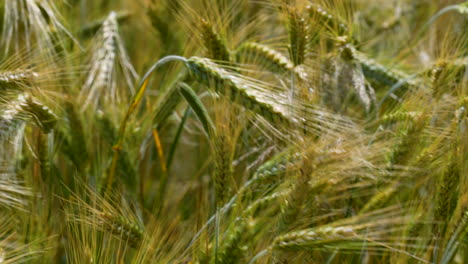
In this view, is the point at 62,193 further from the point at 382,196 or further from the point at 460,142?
the point at 460,142

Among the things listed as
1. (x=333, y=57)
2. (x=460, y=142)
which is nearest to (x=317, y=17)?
(x=333, y=57)

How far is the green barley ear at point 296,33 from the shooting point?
1.12 meters

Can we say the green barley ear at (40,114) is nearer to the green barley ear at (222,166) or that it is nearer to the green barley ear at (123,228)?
the green barley ear at (123,228)

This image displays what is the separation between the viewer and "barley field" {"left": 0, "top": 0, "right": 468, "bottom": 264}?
3.14 feet

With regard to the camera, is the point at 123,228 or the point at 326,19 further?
the point at 326,19

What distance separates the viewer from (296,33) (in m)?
1.12

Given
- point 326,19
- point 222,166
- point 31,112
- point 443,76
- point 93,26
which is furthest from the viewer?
point 93,26

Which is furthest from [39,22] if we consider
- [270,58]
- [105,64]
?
[270,58]

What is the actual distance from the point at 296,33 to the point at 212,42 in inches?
7.4

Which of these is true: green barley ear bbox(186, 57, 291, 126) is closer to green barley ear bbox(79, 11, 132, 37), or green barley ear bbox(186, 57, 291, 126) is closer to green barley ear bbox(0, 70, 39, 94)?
green barley ear bbox(0, 70, 39, 94)

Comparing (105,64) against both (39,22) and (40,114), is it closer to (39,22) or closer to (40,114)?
(39,22)

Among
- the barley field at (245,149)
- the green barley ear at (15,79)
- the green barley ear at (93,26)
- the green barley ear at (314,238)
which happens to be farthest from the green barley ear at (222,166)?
the green barley ear at (93,26)

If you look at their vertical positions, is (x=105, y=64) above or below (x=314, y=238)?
above

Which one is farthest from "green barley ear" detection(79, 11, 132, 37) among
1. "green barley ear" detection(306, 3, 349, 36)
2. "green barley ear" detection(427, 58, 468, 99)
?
"green barley ear" detection(427, 58, 468, 99)
